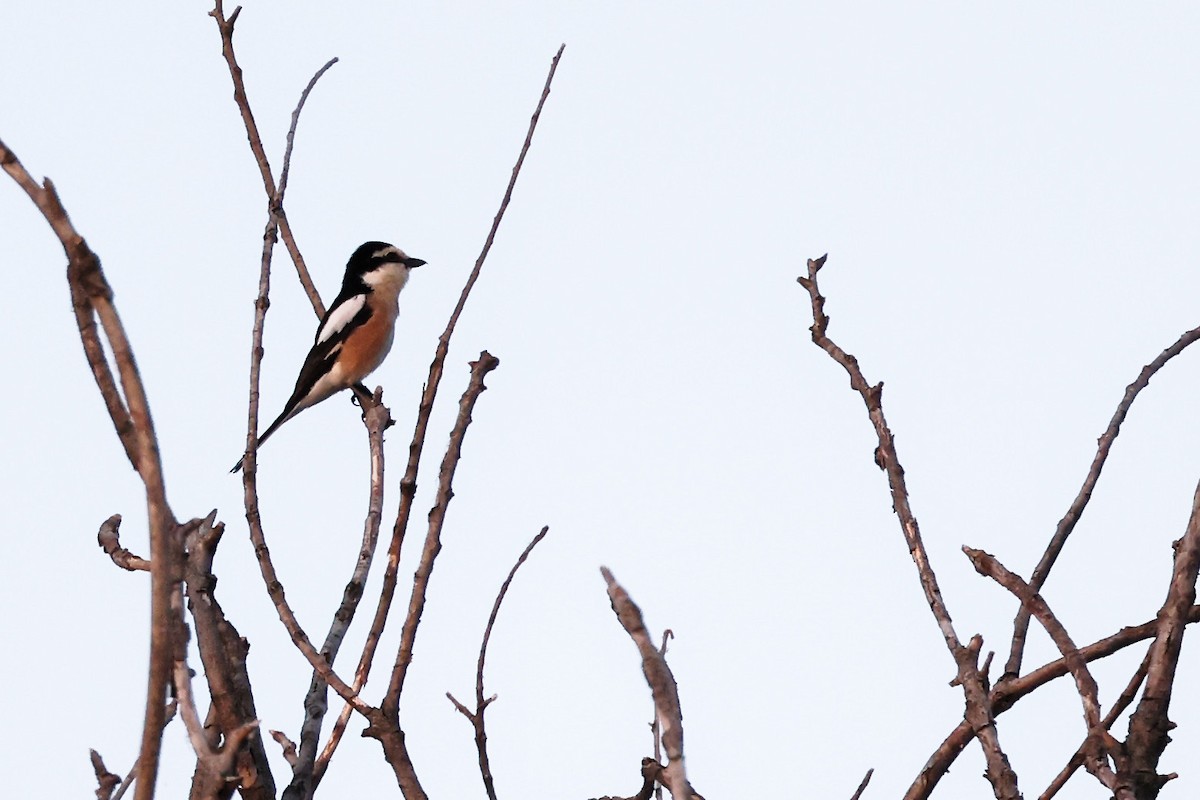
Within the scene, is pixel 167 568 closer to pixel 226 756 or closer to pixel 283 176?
pixel 226 756

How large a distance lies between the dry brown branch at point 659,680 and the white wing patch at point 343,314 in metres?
9.12

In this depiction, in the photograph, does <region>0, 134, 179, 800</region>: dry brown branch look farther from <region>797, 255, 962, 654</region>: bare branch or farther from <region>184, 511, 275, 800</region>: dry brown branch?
<region>797, 255, 962, 654</region>: bare branch

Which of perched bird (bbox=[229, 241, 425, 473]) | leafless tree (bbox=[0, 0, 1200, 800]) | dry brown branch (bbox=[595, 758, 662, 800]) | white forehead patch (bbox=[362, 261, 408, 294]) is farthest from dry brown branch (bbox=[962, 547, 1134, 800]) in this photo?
white forehead patch (bbox=[362, 261, 408, 294])

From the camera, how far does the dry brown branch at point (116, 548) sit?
3.35m

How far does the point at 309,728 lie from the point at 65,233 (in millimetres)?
1877

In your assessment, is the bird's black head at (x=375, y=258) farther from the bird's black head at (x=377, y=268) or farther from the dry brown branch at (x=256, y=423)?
the dry brown branch at (x=256, y=423)

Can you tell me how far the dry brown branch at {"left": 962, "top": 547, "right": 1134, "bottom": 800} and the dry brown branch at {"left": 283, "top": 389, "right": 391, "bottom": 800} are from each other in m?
1.35

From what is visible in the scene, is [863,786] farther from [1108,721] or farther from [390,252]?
[390,252]

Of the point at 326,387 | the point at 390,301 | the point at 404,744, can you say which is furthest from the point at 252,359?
the point at 390,301

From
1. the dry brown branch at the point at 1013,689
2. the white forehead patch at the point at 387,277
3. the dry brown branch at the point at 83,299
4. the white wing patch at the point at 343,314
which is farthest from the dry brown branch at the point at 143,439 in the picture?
the white forehead patch at the point at 387,277

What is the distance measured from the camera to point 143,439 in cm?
151

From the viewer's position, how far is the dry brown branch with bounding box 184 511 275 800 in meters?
2.84

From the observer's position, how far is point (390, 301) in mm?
11312

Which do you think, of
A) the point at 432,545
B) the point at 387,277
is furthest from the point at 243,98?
the point at 387,277
